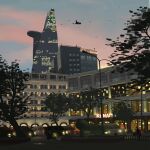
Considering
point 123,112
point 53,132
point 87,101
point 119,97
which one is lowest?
point 53,132

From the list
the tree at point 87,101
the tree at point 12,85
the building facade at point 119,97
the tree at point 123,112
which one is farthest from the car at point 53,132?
the tree at point 123,112

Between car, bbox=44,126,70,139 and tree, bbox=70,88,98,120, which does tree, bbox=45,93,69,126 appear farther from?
car, bbox=44,126,70,139

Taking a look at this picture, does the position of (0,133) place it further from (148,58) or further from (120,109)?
(120,109)

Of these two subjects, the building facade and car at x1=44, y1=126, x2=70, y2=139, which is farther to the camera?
the building facade

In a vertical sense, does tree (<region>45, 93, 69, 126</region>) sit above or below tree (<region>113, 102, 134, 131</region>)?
above

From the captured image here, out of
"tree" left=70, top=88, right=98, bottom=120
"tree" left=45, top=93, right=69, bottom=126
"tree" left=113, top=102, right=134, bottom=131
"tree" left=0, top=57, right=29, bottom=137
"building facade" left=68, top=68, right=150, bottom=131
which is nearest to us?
"tree" left=0, top=57, right=29, bottom=137

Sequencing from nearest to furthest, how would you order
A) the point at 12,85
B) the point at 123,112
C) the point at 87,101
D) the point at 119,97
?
the point at 12,85 → the point at 123,112 → the point at 87,101 → the point at 119,97

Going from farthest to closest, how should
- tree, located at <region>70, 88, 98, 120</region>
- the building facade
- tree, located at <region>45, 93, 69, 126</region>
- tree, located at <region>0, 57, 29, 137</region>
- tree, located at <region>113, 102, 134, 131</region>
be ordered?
tree, located at <region>45, 93, 69, 126</region>, the building facade, tree, located at <region>70, 88, 98, 120</region>, tree, located at <region>113, 102, 134, 131</region>, tree, located at <region>0, 57, 29, 137</region>

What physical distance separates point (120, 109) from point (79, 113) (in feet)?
150

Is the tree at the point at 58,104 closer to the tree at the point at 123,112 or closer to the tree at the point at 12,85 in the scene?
the tree at the point at 123,112

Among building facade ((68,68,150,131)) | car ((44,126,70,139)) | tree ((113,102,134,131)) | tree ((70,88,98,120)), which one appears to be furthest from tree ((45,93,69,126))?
car ((44,126,70,139))

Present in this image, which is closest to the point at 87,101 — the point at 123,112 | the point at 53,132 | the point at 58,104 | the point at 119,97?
the point at 123,112

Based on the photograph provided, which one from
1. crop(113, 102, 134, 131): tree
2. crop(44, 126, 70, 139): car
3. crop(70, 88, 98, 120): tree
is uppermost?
crop(70, 88, 98, 120): tree

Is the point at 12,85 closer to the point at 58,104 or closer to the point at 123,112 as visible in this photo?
the point at 123,112
